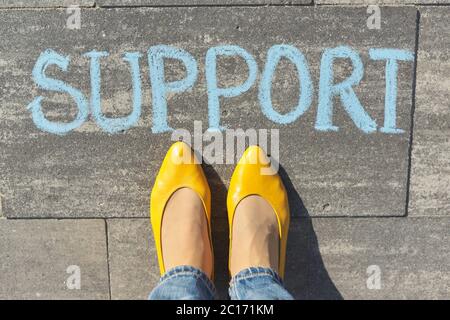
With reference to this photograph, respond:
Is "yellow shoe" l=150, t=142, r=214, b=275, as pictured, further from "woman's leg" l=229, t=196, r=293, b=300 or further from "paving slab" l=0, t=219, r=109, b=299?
"paving slab" l=0, t=219, r=109, b=299

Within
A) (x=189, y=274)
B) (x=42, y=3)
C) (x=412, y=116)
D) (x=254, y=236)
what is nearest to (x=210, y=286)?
(x=189, y=274)

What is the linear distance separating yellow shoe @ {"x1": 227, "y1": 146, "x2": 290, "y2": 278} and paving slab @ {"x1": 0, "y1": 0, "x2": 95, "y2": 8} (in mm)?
1103

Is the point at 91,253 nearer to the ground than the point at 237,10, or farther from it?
nearer to the ground

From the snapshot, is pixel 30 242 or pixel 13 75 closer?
pixel 13 75

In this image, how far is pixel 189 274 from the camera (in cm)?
207

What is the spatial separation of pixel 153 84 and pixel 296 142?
31.4 inches

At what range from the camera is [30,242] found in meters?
2.34

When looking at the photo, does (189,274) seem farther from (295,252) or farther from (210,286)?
(295,252)

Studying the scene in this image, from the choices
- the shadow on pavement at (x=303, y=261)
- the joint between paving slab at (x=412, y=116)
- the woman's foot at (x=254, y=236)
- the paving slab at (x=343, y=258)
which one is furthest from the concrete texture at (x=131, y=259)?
the joint between paving slab at (x=412, y=116)

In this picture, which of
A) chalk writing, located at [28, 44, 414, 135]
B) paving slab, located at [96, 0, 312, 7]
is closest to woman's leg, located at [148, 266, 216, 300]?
chalk writing, located at [28, 44, 414, 135]

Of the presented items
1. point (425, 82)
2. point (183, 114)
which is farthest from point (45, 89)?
point (425, 82)

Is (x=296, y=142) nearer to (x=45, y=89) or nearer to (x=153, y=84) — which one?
(x=153, y=84)

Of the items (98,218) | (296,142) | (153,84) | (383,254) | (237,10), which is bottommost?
(383,254)

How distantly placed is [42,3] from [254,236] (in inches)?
62.6
